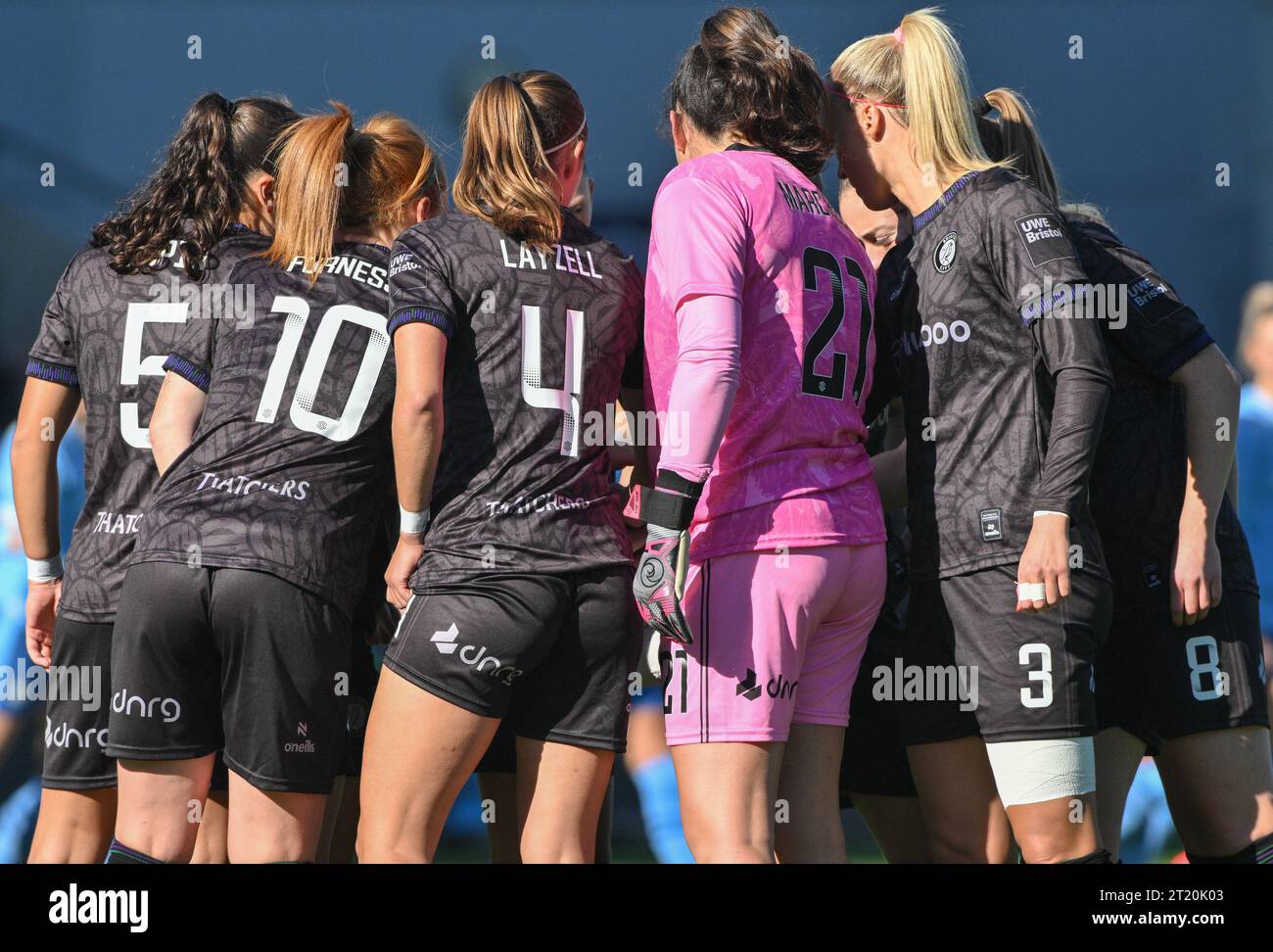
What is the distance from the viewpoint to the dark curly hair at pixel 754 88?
9.43 ft

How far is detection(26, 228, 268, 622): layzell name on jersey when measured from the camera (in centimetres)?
330

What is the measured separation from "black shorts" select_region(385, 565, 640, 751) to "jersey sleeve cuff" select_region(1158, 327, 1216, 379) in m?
1.29

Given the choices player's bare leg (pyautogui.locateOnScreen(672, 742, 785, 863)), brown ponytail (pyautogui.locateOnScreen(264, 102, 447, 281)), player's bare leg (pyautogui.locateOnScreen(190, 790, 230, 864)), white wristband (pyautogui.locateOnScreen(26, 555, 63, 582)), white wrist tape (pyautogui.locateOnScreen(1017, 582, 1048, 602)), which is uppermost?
brown ponytail (pyautogui.locateOnScreen(264, 102, 447, 281))

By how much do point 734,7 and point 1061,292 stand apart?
945mm

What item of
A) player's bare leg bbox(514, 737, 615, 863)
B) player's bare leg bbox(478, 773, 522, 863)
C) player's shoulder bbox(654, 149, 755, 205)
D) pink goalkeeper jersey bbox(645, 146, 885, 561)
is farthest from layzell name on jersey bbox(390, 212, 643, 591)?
player's bare leg bbox(478, 773, 522, 863)

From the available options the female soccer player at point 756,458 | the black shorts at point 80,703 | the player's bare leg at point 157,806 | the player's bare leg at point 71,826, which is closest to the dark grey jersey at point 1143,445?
the female soccer player at point 756,458

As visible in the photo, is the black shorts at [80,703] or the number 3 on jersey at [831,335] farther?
the black shorts at [80,703]

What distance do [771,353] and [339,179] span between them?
1143mm

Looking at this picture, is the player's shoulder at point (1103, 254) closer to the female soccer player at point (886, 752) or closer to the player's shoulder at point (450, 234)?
the female soccer player at point (886, 752)

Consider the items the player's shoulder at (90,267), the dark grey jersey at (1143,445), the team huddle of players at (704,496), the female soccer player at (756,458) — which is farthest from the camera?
the player's shoulder at (90,267)

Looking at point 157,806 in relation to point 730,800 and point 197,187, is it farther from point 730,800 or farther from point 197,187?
point 197,187

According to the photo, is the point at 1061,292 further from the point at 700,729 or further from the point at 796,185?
the point at 700,729

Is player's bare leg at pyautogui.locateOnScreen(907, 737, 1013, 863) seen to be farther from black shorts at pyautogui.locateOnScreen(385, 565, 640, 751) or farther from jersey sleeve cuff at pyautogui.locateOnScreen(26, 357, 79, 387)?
jersey sleeve cuff at pyautogui.locateOnScreen(26, 357, 79, 387)

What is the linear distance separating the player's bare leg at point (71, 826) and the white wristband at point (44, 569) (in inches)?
21.6
